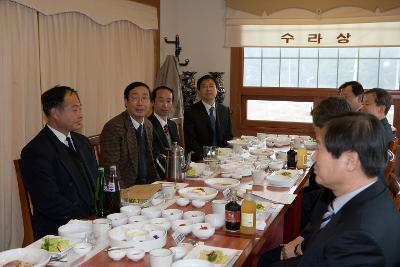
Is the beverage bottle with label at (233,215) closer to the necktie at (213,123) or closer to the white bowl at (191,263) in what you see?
the white bowl at (191,263)

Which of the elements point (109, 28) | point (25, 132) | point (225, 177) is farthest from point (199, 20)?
point (225, 177)

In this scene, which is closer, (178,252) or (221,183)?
(178,252)

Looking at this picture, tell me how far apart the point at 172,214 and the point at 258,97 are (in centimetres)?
376

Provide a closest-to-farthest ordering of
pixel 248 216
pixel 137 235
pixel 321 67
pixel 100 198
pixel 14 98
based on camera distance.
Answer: pixel 137 235
pixel 248 216
pixel 100 198
pixel 14 98
pixel 321 67

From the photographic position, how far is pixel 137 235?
5.41 ft

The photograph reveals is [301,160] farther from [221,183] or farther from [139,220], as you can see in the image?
[139,220]

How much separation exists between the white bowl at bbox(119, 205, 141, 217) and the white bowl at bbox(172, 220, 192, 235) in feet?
0.71

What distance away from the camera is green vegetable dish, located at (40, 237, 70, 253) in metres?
1.55

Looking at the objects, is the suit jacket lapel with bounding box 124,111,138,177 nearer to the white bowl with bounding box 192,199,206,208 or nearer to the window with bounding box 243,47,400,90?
the white bowl with bounding box 192,199,206,208

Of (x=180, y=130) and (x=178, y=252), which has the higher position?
(x=180, y=130)

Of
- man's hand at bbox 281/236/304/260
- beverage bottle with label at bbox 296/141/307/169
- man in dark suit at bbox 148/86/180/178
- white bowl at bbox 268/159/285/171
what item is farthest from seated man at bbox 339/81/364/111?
man's hand at bbox 281/236/304/260

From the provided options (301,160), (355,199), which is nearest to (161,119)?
(301,160)

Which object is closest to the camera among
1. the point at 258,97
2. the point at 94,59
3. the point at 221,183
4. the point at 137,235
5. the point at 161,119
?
the point at 137,235

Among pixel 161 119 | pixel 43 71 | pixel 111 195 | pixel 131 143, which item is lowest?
pixel 111 195
